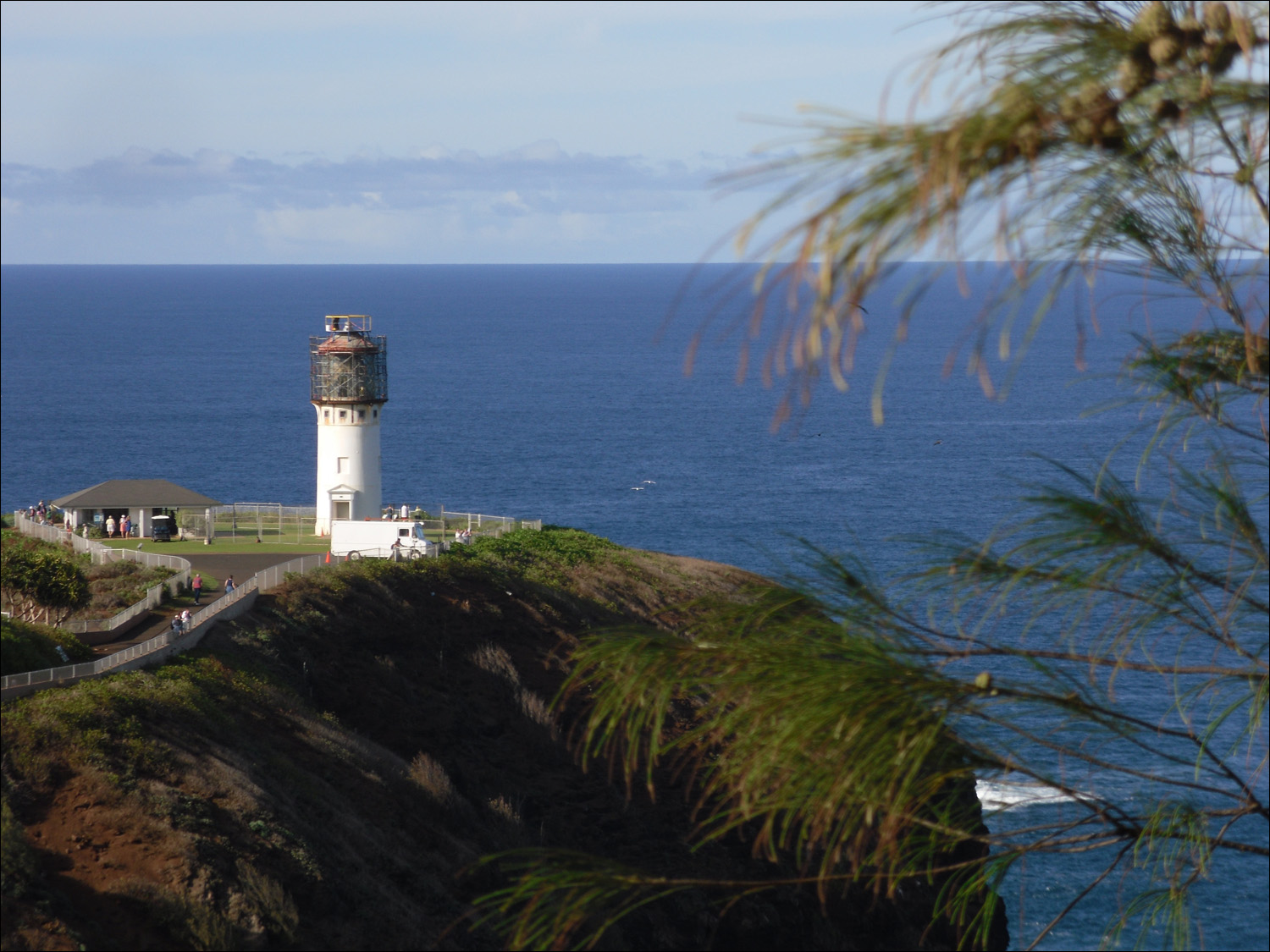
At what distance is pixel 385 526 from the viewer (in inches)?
1452

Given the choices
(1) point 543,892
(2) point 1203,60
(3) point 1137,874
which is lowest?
(3) point 1137,874

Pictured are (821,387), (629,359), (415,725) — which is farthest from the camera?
(629,359)

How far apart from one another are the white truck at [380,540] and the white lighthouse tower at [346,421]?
2.86 m

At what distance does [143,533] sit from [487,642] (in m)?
13.0

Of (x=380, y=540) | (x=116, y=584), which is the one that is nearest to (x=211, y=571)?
(x=116, y=584)

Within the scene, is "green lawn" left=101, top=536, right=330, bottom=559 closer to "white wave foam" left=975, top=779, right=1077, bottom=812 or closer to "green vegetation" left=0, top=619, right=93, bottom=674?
"green vegetation" left=0, top=619, right=93, bottom=674

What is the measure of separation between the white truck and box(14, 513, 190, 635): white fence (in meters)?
4.44

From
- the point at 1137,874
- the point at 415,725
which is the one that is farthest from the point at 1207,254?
the point at 1137,874

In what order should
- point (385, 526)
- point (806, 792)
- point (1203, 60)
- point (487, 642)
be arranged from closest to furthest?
point (1203, 60) → point (806, 792) → point (487, 642) → point (385, 526)

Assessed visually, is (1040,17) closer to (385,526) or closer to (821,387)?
(385,526)

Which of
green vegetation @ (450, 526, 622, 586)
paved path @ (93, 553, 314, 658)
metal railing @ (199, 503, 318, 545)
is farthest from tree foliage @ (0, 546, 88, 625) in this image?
green vegetation @ (450, 526, 622, 586)

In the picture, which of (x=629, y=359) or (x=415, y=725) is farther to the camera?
(x=629, y=359)

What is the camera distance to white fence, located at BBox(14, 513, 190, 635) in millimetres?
26016

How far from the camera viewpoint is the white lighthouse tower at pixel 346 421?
3975 cm
